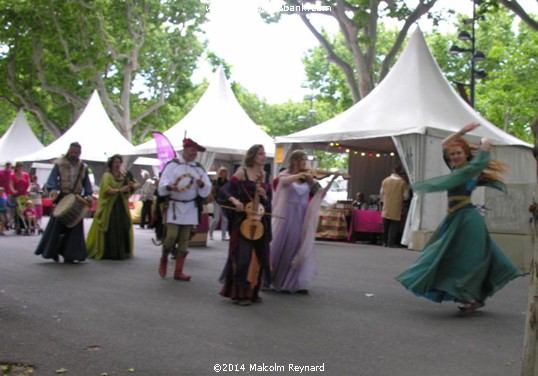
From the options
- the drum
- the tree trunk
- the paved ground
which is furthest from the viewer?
the drum

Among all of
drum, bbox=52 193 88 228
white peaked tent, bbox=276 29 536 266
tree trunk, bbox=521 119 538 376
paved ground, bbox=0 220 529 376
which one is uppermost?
white peaked tent, bbox=276 29 536 266

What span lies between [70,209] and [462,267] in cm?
607

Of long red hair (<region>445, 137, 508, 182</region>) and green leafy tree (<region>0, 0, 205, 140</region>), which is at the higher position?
green leafy tree (<region>0, 0, 205, 140</region>)

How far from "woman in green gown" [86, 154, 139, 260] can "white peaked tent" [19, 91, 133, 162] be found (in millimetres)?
14888

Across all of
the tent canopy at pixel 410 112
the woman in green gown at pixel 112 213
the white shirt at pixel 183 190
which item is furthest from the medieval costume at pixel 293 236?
the tent canopy at pixel 410 112

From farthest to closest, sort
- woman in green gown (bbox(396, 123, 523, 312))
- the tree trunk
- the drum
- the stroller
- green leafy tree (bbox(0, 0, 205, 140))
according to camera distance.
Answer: green leafy tree (bbox(0, 0, 205, 140)) → the stroller → the drum → woman in green gown (bbox(396, 123, 523, 312)) → the tree trunk

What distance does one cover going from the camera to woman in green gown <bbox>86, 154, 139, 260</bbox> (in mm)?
12047

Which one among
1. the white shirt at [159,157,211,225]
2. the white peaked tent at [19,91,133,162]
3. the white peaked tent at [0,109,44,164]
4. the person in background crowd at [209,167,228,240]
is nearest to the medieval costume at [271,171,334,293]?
the white shirt at [159,157,211,225]

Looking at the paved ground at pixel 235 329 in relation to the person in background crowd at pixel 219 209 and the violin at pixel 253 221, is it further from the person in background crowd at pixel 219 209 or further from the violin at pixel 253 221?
the person in background crowd at pixel 219 209

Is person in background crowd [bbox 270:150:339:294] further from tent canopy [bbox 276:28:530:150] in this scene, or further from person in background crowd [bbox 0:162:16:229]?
person in background crowd [bbox 0:162:16:229]

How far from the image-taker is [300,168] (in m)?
8.77

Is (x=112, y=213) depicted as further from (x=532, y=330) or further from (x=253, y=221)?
(x=532, y=330)

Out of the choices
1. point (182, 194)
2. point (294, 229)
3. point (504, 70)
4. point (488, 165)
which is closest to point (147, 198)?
point (182, 194)

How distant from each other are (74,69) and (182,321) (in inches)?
1102
